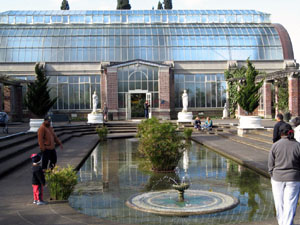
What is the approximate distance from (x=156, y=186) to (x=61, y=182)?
111 inches

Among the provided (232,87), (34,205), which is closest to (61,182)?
(34,205)

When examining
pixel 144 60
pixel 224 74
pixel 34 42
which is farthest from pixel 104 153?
pixel 34 42

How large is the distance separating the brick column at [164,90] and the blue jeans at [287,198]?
1348 inches

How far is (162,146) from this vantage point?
1249 cm

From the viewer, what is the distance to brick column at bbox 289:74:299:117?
32.1 meters

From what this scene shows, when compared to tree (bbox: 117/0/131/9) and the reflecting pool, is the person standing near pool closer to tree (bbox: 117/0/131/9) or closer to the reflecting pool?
the reflecting pool

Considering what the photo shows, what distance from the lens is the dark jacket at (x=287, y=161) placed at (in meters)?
6.01

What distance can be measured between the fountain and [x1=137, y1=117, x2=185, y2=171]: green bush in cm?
294

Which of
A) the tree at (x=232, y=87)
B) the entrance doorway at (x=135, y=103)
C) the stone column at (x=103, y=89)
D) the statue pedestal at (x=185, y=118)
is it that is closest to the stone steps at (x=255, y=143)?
the statue pedestal at (x=185, y=118)

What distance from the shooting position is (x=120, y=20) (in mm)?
48156

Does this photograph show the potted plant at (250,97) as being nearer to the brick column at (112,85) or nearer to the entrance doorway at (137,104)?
the entrance doorway at (137,104)

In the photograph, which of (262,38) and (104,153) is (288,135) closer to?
(104,153)

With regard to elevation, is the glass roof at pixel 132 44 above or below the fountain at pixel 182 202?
above

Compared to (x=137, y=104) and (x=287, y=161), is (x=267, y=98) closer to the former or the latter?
(x=137, y=104)
